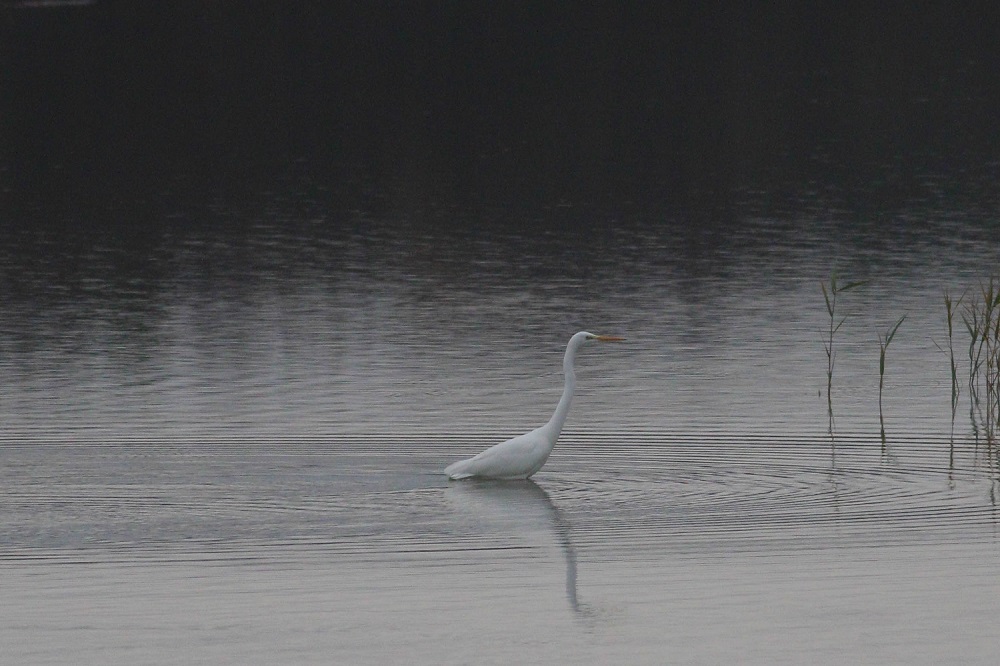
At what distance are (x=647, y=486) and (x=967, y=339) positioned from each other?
26.7 ft

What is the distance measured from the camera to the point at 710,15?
82375mm

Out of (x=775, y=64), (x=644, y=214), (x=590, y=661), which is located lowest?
(x=590, y=661)

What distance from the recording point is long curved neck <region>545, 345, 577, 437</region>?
583 inches

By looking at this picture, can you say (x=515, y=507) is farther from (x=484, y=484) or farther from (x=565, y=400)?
(x=565, y=400)

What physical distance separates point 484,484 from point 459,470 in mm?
311

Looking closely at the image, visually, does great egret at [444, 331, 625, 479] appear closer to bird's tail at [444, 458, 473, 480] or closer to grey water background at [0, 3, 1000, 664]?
bird's tail at [444, 458, 473, 480]

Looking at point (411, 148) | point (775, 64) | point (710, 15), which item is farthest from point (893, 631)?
point (710, 15)

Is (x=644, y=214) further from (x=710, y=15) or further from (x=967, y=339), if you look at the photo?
(x=710, y=15)

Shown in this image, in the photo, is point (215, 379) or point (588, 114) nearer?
point (215, 379)

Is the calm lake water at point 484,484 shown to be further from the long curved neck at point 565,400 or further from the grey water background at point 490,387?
the long curved neck at point 565,400

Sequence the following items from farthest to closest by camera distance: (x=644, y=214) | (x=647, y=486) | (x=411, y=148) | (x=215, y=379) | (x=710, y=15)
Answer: (x=710, y=15)
(x=411, y=148)
(x=644, y=214)
(x=215, y=379)
(x=647, y=486)

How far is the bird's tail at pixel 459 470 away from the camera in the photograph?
14.4 meters

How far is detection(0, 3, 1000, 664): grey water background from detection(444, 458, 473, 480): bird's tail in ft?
0.70

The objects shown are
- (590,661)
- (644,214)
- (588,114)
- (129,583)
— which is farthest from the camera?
(588,114)
